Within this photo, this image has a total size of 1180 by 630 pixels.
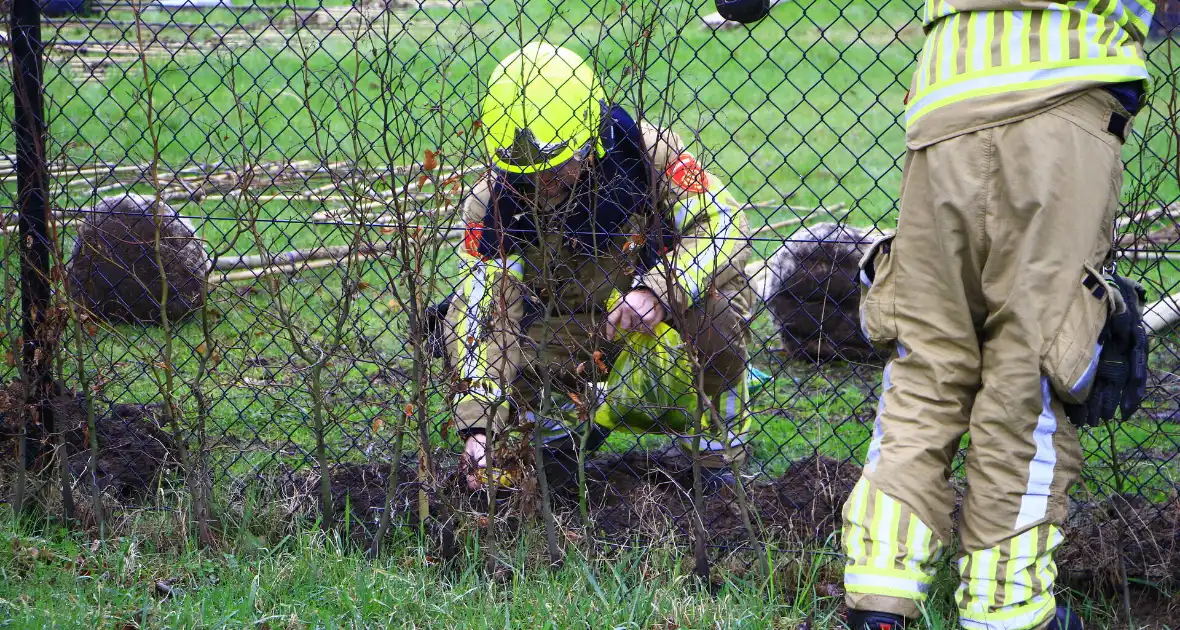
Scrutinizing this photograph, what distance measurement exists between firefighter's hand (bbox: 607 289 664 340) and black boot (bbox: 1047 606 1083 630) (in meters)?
1.40

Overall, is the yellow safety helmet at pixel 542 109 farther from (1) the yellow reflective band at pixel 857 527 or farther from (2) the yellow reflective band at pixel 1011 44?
(1) the yellow reflective band at pixel 857 527

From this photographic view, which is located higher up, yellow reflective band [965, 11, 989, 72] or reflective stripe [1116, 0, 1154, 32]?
reflective stripe [1116, 0, 1154, 32]

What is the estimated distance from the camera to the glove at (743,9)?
2564mm

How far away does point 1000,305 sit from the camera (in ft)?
7.88

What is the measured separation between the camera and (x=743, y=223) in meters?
3.42

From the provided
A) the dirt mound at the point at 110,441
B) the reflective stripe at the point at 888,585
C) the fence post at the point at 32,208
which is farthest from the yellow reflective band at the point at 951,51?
the fence post at the point at 32,208

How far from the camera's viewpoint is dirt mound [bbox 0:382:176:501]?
329cm

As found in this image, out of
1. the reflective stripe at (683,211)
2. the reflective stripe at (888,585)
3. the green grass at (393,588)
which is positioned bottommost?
the green grass at (393,588)

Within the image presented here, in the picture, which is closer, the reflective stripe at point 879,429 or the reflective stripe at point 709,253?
the reflective stripe at point 879,429

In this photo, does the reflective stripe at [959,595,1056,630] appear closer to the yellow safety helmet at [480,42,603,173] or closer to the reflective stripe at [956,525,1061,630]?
the reflective stripe at [956,525,1061,630]

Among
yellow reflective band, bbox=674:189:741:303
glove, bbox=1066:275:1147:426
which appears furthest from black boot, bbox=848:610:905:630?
yellow reflective band, bbox=674:189:741:303

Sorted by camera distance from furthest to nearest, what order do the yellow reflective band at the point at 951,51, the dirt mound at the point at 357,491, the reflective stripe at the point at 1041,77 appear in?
1. the dirt mound at the point at 357,491
2. the yellow reflective band at the point at 951,51
3. the reflective stripe at the point at 1041,77

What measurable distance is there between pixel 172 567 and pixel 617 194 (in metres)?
1.73

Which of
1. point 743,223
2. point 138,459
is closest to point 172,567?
point 138,459
